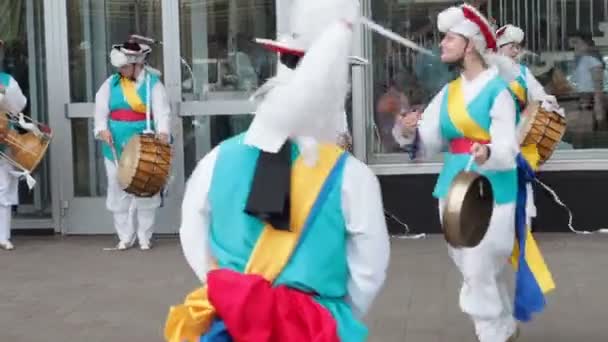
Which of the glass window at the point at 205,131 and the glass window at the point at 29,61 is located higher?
the glass window at the point at 29,61

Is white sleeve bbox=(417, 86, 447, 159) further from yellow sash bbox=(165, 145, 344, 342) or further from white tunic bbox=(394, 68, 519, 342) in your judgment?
yellow sash bbox=(165, 145, 344, 342)

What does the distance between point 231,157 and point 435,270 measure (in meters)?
5.36

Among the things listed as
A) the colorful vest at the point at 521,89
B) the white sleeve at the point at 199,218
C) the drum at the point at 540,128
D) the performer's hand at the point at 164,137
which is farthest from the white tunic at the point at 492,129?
the performer's hand at the point at 164,137

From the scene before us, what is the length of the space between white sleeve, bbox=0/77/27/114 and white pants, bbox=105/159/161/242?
89 centimetres

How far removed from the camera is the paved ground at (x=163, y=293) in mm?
7121

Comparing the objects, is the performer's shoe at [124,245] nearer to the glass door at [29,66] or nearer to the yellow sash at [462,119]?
the glass door at [29,66]

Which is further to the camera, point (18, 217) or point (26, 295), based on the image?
point (18, 217)

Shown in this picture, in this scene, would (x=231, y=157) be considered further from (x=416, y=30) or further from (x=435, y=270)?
(x=416, y=30)

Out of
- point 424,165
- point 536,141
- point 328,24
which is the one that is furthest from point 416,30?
point 328,24

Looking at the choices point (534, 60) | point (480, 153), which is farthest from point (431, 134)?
point (534, 60)

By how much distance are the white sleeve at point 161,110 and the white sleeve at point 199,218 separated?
6.29 metres

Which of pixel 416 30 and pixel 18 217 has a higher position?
pixel 416 30

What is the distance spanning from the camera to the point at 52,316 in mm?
7758

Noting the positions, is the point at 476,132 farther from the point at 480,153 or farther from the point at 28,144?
the point at 28,144
